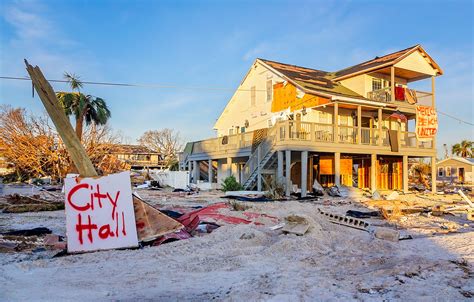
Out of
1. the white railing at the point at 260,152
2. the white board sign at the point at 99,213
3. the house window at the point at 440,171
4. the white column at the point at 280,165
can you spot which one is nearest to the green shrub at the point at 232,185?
the white railing at the point at 260,152

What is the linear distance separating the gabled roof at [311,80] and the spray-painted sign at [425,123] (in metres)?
4.04

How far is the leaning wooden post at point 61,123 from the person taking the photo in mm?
6789

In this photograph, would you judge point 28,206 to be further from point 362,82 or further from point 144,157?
point 144,157

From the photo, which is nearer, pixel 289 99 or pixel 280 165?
pixel 280 165

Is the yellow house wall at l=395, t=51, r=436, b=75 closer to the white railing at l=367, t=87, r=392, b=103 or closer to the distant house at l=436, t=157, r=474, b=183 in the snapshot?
the white railing at l=367, t=87, r=392, b=103

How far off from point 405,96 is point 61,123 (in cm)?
2318

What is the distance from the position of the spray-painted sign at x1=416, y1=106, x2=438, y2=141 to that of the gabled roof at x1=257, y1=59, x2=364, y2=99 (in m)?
4.04

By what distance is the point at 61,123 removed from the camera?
687cm

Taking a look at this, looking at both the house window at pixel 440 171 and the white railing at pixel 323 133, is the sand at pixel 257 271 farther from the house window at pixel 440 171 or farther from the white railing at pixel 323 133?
the house window at pixel 440 171

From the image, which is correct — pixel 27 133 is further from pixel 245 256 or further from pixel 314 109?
pixel 245 256

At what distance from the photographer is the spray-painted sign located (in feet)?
80.1

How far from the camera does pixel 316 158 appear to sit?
24.5 meters

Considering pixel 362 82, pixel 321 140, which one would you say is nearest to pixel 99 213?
pixel 321 140

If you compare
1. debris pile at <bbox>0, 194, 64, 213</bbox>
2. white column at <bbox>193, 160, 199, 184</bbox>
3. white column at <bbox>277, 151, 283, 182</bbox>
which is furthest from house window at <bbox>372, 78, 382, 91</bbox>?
debris pile at <bbox>0, 194, 64, 213</bbox>
